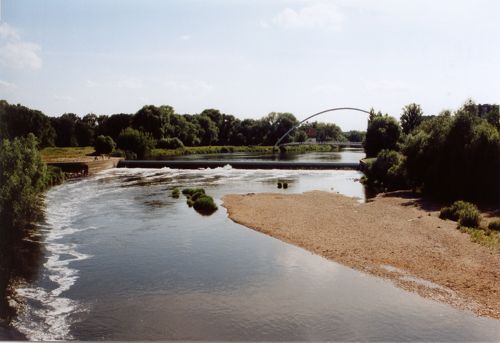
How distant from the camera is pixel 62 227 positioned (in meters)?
38.8

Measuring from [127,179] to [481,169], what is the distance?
53.6m

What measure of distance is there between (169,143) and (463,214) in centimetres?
12311

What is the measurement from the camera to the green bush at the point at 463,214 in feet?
120

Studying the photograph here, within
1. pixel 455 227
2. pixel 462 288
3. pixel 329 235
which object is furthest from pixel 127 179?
pixel 462 288

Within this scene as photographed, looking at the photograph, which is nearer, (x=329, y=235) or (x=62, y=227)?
(x=329, y=235)

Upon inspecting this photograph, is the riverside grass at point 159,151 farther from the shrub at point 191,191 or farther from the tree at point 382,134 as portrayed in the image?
the tree at point 382,134

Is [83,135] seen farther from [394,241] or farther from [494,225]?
[494,225]

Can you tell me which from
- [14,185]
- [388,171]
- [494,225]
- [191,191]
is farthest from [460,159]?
[14,185]

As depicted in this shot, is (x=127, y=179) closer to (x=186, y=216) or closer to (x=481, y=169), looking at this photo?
(x=186, y=216)

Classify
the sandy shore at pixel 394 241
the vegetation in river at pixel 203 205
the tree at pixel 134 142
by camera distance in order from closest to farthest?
the sandy shore at pixel 394 241 → the vegetation in river at pixel 203 205 → the tree at pixel 134 142

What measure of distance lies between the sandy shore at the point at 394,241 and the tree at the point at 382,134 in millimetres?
48815

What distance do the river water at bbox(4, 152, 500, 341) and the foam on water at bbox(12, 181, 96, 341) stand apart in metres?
0.06

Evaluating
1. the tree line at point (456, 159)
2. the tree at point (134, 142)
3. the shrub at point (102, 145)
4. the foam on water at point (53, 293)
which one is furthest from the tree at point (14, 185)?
the tree at point (134, 142)

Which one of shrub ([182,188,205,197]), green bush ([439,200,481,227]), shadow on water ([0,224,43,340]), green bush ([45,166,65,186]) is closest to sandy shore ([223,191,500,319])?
green bush ([439,200,481,227])
